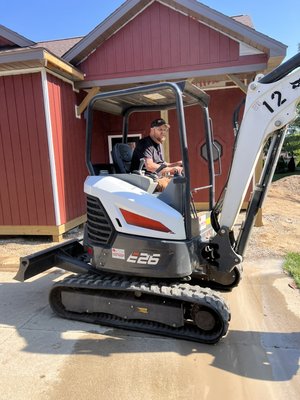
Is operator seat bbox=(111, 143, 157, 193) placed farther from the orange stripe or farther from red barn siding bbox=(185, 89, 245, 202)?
red barn siding bbox=(185, 89, 245, 202)

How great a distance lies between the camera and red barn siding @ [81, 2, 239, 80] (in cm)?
680

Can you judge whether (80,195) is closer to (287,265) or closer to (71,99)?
(71,99)

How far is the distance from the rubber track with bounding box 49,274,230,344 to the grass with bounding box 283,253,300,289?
5.92 ft

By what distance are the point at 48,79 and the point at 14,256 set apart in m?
3.26

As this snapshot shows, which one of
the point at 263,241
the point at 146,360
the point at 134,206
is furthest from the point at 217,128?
the point at 146,360

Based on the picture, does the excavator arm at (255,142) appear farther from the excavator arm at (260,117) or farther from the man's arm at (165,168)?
the man's arm at (165,168)

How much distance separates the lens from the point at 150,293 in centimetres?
307

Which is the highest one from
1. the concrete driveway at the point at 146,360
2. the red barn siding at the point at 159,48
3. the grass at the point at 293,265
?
the red barn siding at the point at 159,48

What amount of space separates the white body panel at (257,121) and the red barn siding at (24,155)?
4.32 m

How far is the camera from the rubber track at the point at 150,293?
2949 millimetres

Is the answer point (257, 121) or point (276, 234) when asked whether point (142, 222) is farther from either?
point (276, 234)

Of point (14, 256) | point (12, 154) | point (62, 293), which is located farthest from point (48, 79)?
point (62, 293)

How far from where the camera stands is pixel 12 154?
21.6ft

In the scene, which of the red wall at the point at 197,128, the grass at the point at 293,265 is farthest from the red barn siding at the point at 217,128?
the grass at the point at 293,265
